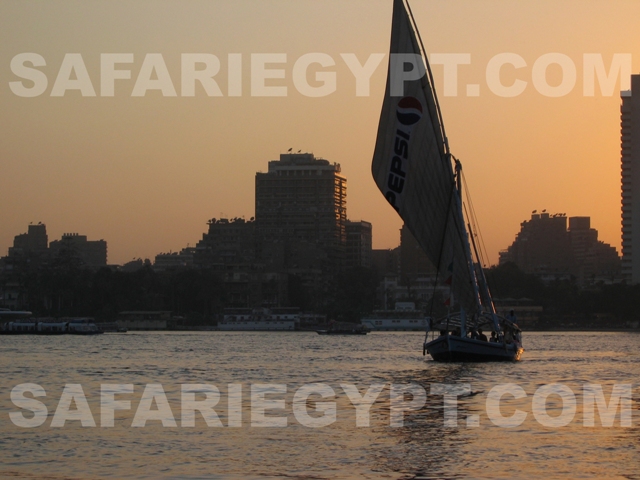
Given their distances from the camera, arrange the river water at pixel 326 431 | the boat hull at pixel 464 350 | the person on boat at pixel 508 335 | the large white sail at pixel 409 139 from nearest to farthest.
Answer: the river water at pixel 326 431 → the large white sail at pixel 409 139 → the boat hull at pixel 464 350 → the person on boat at pixel 508 335

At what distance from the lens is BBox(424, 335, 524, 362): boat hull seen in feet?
199

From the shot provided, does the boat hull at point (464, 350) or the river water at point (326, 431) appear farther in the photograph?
the boat hull at point (464, 350)

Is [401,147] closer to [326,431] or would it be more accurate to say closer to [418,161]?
[418,161]

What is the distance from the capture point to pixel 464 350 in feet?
200

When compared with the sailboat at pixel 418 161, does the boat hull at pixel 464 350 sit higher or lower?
lower

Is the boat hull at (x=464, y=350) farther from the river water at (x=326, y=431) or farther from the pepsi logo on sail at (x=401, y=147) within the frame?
the pepsi logo on sail at (x=401, y=147)

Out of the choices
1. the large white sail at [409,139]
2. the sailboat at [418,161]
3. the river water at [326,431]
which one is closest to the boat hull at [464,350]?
the sailboat at [418,161]

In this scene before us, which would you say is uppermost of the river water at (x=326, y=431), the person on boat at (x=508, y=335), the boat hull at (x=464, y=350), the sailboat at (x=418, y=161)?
the sailboat at (x=418, y=161)

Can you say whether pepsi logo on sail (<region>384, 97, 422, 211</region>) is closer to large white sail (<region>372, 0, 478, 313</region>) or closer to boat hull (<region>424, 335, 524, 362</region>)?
large white sail (<region>372, 0, 478, 313</region>)

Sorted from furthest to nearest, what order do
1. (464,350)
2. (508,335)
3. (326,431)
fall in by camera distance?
(508,335) < (464,350) < (326,431)

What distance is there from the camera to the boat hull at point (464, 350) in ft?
199

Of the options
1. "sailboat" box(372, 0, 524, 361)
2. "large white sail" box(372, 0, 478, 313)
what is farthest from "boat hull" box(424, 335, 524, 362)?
"large white sail" box(372, 0, 478, 313)

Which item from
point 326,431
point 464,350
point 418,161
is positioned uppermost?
point 418,161

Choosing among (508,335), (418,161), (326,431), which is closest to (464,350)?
(508,335)
